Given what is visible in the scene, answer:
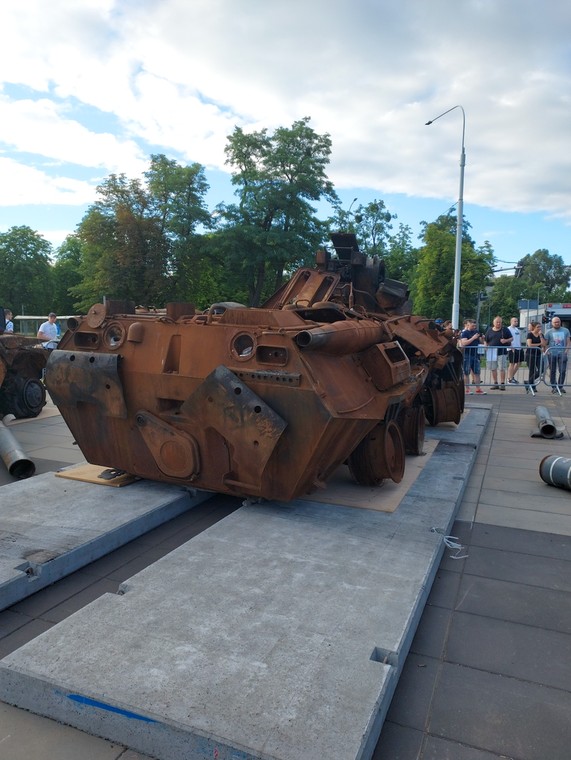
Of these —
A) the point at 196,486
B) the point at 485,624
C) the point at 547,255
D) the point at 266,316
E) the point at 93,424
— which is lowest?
the point at 485,624

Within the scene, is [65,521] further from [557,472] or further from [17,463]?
[557,472]

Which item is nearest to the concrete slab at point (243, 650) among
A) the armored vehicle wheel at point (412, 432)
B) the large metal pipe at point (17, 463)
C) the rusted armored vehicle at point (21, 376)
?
the armored vehicle wheel at point (412, 432)

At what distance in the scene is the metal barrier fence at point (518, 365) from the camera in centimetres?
1526

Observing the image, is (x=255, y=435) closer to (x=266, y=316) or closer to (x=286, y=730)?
(x=266, y=316)

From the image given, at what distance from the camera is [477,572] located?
4.56 m

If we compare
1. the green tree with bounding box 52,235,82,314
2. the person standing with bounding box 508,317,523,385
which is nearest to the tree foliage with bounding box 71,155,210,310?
the green tree with bounding box 52,235,82,314

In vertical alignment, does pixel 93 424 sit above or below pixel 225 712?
above

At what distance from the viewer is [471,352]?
16203 millimetres

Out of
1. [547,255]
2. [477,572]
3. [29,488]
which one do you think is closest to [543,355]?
[477,572]

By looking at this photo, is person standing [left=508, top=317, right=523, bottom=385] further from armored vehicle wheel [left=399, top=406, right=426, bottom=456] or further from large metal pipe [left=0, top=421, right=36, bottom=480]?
large metal pipe [left=0, top=421, right=36, bottom=480]

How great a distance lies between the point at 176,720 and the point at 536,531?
394 cm

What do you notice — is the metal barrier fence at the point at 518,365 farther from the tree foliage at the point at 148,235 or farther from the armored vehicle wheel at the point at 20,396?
the tree foliage at the point at 148,235

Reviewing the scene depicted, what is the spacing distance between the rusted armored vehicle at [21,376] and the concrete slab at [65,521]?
4.34m

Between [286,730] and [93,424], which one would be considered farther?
[93,424]
